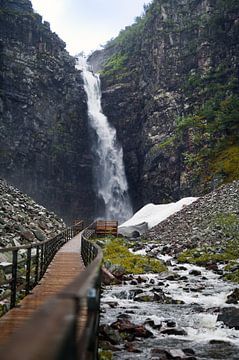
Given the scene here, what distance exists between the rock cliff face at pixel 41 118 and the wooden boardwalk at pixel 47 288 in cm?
4321

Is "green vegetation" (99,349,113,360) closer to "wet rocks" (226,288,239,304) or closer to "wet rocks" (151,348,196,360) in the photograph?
"wet rocks" (151,348,196,360)

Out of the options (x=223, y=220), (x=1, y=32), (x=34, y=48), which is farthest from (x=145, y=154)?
(x=223, y=220)

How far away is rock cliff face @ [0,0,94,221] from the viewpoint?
208ft

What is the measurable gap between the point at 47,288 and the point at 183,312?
4764 mm

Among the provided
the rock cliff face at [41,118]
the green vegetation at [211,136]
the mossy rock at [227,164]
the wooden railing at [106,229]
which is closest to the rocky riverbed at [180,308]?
the wooden railing at [106,229]

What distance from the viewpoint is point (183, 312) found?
13578 millimetres

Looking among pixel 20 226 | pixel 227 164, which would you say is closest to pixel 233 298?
pixel 20 226

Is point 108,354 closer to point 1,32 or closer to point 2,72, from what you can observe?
point 2,72

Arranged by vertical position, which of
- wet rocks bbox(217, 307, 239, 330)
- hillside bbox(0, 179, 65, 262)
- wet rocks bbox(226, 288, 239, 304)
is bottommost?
wet rocks bbox(217, 307, 239, 330)

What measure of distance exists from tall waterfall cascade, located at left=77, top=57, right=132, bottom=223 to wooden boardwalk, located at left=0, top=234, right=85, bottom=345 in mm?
42856

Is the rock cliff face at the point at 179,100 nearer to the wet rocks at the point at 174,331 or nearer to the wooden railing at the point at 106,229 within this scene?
the wooden railing at the point at 106,229

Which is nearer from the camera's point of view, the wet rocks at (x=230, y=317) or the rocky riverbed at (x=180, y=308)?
the rocky riverbed at (x=180, y=308)

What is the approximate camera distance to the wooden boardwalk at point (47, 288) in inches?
292

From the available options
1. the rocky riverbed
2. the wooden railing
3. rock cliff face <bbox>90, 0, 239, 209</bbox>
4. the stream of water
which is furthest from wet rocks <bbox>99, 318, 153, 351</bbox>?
rock cliff face <bbox>90, 0, 239, 209</bbox>
